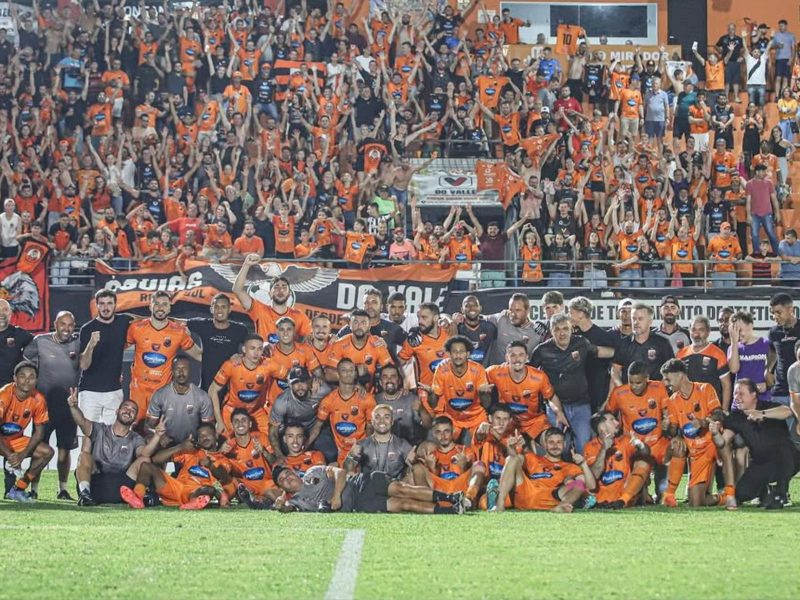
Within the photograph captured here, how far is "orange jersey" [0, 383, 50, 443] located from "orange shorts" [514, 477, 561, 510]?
4431 mm

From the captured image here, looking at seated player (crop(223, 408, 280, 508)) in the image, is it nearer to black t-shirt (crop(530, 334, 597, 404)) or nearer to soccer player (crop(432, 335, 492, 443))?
soccer player (crop(432, 335, 492, 443))

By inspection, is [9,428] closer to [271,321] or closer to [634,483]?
[271,321]

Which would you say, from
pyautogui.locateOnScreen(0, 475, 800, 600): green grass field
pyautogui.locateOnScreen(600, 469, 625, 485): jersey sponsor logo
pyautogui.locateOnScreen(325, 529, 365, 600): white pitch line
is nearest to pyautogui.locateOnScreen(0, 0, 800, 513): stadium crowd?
pyautogui.locateOnScreen(600, 469, 625, 485): jersey sponsor logo

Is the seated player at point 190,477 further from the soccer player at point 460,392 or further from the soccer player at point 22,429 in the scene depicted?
the soccer player at point 460,392

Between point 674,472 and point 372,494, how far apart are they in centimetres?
279

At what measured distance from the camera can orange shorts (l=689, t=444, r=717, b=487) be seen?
12.1 m

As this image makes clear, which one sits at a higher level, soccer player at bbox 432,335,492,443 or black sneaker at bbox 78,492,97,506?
soccer player at bbox 432,335,492,443

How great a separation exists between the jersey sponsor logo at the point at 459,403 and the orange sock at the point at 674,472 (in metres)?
1.88

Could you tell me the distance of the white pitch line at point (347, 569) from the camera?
21.9ft

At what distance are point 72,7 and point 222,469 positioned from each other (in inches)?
548

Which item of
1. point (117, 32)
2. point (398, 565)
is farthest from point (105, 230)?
point (398, 565)

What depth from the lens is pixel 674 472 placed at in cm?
1217

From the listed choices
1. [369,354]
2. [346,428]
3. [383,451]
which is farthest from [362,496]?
[369,354]

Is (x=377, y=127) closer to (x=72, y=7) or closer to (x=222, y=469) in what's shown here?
(x=72, y=7)
